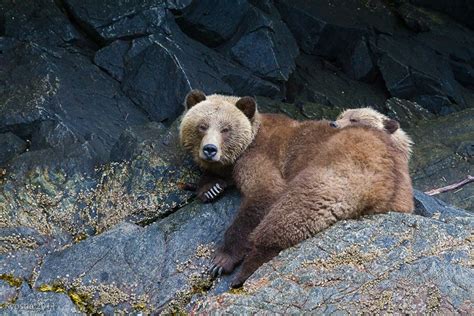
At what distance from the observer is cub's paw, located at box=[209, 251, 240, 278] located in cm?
797

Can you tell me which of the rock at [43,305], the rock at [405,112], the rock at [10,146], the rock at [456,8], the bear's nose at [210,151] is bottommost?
the rock at [405,112]

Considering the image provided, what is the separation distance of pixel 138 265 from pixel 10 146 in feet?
9.22

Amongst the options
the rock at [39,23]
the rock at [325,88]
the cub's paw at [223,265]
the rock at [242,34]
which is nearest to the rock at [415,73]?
the rock at [325,88]

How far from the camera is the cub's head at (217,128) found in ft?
29.1

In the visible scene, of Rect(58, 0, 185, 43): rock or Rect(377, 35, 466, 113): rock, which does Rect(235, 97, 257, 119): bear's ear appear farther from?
Rect(377, 35, 466, 113): rock

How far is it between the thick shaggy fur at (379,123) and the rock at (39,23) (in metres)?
3.85

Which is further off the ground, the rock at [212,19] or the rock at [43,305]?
the rock at [212,19]

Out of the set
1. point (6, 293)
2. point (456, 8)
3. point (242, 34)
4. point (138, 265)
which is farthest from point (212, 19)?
point (6, 293)

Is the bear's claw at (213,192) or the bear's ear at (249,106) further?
the bear's ear at (249,106)

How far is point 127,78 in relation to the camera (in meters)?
11.2

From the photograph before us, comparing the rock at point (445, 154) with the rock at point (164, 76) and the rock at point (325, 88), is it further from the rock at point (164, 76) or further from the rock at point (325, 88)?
the rock at point (164, 76)

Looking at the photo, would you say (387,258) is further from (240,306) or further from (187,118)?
(187,118)

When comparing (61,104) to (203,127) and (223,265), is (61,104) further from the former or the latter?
(223,265)

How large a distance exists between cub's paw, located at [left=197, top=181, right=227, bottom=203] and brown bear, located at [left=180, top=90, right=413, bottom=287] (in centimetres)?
11
